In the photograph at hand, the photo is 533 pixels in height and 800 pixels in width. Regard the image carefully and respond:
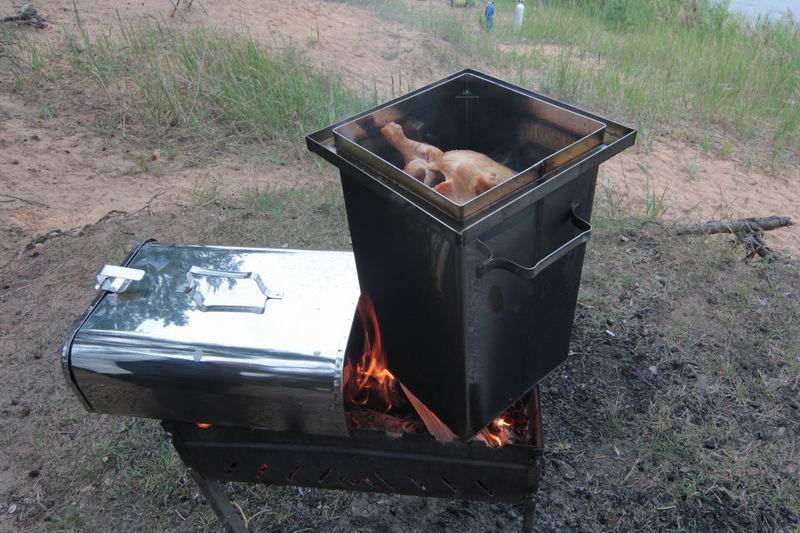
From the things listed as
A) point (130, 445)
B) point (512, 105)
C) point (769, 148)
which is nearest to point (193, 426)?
point (130, 445)

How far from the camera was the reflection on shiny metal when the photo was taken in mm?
1786

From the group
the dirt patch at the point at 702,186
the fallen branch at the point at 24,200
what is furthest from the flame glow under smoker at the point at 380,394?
the fallen branch at the point at 24,200

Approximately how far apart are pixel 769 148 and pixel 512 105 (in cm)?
469

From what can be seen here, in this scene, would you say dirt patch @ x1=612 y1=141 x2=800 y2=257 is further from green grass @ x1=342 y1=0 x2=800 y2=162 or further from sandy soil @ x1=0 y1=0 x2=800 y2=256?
green grass @ x1=342 y1=0 x2=800 y2=162

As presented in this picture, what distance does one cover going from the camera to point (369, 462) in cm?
183

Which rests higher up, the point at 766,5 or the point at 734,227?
the point at 734,227

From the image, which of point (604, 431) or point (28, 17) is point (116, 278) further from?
point (28, 17)

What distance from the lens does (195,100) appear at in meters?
5.07

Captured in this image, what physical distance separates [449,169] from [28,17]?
682 cm

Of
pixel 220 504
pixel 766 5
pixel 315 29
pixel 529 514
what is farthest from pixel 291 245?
pixel 766 5

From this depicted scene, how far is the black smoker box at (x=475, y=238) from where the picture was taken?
1.42 meters

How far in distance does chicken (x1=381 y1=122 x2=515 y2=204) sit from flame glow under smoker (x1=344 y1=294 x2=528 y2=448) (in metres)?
0.51

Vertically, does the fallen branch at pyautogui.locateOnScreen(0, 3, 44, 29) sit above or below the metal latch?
above

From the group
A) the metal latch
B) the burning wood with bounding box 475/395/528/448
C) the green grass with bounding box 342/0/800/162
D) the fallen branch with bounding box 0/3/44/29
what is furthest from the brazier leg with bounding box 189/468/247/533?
the fallen branch with bounding box 0/3/44/29
